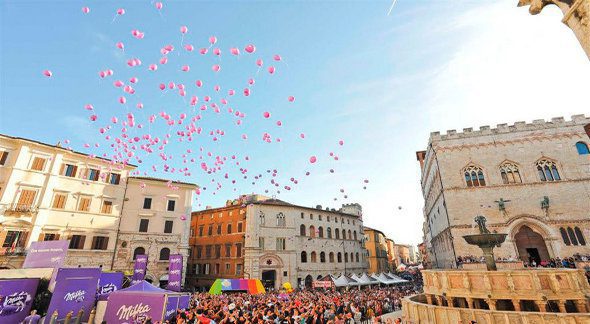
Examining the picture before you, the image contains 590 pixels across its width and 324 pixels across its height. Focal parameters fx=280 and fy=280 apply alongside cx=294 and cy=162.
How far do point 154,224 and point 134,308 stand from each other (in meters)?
22.1

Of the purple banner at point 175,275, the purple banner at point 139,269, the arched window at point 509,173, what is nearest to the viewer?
the purple banner at point 175,275

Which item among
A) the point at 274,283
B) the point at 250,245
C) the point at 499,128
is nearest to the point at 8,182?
the point at 250,245

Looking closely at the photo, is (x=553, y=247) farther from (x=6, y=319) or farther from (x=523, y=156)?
(x=6, y=319)

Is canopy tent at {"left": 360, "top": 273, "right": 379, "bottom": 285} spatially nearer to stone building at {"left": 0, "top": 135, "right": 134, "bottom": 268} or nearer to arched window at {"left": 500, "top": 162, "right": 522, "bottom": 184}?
arched window at {"left": 500, "top": 162, "right": 522, "bottom": 184}

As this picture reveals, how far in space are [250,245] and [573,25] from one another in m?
35.8

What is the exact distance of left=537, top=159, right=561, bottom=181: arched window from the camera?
26.4 m

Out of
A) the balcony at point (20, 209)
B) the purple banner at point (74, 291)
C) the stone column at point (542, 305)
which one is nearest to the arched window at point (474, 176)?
the stone column at point (542, 305)

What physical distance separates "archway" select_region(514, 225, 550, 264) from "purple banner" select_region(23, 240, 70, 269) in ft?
113

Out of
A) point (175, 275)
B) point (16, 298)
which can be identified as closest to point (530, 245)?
point (175, 275)

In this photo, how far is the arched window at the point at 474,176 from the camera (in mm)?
27891

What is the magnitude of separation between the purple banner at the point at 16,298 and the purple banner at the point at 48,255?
1721 mm

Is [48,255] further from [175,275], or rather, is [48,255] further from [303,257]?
[303,257]

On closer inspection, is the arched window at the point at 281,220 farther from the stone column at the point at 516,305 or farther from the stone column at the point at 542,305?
the stone column at the point at 542,305

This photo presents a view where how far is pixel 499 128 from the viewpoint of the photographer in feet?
94.5
